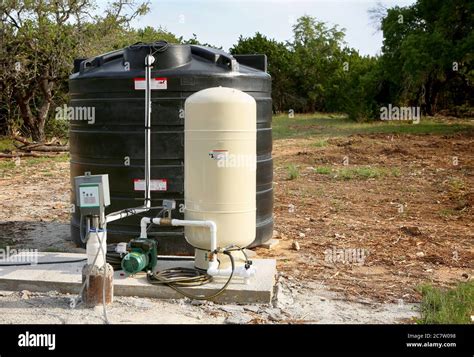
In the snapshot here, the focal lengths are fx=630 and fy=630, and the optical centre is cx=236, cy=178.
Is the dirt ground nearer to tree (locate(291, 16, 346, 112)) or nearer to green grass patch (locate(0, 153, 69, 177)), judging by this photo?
green grass patch (locate(0, 153, 69, 177))

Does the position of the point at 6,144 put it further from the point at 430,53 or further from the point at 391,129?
the point at 430,53

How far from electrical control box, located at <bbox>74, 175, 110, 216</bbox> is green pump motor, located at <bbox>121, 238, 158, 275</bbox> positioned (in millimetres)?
651

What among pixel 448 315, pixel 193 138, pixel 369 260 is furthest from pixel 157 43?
pixel 448 315

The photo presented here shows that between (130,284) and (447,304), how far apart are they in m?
2.66

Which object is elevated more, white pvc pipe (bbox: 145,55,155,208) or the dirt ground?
white pvc pipe (bbox: 145,55,155,208)

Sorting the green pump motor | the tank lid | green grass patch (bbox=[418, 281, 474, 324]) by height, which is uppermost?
the tank lid

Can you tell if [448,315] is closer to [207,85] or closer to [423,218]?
Answer: [207,85]

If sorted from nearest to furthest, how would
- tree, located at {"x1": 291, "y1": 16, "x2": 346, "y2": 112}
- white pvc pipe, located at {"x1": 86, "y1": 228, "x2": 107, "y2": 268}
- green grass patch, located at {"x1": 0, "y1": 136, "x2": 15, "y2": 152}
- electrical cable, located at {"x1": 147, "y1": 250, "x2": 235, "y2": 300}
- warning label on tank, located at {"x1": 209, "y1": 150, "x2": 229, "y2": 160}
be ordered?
white pvc pipe, located at {"x1": 86, "y1": 228, "x2": 107, "y2": 268} → electrical cable, located at {"x1": 147, "y1": 250, "x2": 235, "y2": 300} → warning label on tank, located at {"x1": 209, "y1": 150, "x2": 229, "y2": 160} → green grass patch, located at {"x1": 0, "y1": 136, "x2": 15, "y2": 152} → tree, located at {"x1": 291, "y1": 16, "x2": 346, "y2": 112}

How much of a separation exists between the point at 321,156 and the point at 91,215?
11.8 m

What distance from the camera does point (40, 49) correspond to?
1895 centimetres

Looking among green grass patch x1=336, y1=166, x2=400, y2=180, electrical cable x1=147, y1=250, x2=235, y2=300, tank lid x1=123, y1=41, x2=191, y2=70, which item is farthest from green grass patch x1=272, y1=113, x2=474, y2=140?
electrical cable x1=147, y1=250, x2=235, y2=300

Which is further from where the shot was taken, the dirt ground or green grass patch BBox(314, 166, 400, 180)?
green grass patch BBox(314, 166, 400, 180)

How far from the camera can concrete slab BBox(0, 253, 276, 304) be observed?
212 inches

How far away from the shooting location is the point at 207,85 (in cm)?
658
